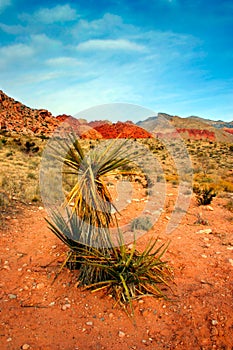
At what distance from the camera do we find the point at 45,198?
350 inches

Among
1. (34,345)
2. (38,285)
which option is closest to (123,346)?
(34,345)

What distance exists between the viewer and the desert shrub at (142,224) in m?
6.59

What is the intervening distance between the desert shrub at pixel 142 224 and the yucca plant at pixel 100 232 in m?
2.15

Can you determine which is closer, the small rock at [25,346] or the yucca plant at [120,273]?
the small rock at [25,346]

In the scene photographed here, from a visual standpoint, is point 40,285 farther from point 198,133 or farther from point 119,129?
point 198,133

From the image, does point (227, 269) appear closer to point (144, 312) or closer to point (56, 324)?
point (144, 312)

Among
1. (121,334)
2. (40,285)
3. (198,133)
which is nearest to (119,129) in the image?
(40,285)

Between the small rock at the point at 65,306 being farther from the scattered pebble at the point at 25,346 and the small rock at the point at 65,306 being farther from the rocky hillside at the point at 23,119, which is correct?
the rocky hillside at the point at 23,119

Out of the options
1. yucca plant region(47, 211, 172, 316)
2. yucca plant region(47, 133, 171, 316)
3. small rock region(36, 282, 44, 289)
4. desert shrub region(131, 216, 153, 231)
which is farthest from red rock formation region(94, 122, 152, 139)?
small rock region(36, 282, 44, 289)

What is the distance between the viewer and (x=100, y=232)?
4.17 metres

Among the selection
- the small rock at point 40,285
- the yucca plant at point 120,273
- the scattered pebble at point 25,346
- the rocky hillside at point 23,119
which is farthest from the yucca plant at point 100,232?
the rocky hillside at point 23,119

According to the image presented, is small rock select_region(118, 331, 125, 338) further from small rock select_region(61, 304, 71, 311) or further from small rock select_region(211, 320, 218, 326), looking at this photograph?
small rock select_region(211, 320, 218, 326)

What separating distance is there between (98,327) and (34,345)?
0.76 metres

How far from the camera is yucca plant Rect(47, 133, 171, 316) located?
12.6 feet
